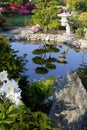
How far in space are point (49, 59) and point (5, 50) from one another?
8.59m

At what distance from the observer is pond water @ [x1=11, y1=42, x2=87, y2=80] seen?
14148 millimetres

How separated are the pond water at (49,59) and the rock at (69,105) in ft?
15.4

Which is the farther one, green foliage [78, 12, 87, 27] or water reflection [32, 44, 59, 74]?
green foliage [78, 12, 87, 27]

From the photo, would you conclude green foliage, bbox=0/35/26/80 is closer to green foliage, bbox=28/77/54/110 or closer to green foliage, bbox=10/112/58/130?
green foliage, bbox=28/77/54/110

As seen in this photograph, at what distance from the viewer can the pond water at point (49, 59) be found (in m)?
14.1

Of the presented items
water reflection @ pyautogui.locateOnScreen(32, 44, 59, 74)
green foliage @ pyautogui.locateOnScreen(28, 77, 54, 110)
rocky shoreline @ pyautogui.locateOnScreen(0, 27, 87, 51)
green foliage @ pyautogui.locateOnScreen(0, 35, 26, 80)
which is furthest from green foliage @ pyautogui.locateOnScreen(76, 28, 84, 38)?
green foliage @ pyautogui.locateOnScreen(0, 35, 26, 80)

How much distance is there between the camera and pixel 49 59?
16.2m

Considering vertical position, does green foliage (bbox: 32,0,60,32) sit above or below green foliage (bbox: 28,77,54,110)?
below

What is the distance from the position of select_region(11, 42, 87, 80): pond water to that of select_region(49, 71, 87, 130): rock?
15.4ft

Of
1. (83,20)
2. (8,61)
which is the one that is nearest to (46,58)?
(83,20)

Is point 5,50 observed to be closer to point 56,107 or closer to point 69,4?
point 56,107

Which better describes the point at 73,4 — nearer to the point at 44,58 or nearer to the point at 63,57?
the point at 63,57

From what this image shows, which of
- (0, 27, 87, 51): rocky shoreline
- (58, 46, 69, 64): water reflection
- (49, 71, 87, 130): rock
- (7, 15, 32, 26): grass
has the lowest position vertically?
(7, 15, 32, 26): grass

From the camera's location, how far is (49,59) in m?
16.2
